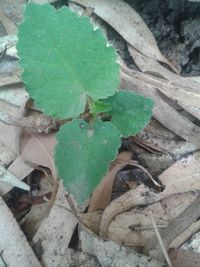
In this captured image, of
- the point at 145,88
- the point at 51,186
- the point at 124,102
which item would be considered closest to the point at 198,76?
the point at 145,88

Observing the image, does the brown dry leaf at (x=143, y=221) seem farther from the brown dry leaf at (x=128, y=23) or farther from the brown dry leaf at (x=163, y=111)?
the brown dry leaf at (x=128, y=23)

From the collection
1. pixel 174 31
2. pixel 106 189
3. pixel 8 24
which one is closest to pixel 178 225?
pixel 106 189

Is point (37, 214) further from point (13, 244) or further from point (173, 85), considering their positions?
point (173, 85)

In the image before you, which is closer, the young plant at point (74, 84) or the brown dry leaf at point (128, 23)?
the young plant at point (74, 84)

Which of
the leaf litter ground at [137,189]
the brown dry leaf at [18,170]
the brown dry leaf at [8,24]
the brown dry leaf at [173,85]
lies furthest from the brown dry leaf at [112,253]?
the brown dry leaf at [8,24]

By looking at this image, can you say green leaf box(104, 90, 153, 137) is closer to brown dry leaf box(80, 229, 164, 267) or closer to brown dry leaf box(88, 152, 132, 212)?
brown dry leaf box(88, 152, 132, 212)

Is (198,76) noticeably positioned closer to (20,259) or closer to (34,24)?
(34,24)
